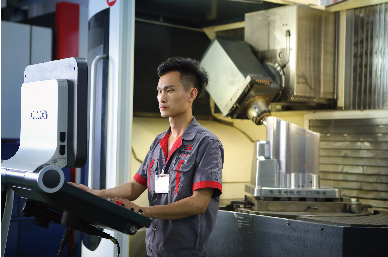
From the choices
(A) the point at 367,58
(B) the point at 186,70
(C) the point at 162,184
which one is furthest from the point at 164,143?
(A) the point at 367,58

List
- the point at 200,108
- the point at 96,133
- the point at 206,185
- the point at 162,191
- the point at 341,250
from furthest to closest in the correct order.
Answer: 1. the point at 200,108
2. the point at 96,133
3. the point at 341,250
4. the point at 162,191
5. the point at 206,185

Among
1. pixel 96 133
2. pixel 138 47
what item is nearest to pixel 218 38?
pixel 138 47

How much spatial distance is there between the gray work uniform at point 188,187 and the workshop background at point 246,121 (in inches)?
45.0

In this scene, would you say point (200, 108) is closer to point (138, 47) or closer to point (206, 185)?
point (138, 47)

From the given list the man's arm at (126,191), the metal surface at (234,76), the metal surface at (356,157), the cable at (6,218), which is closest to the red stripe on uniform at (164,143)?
the man's arm at (126,191)

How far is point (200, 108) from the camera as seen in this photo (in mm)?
3973

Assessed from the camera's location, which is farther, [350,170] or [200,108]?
[200,108]

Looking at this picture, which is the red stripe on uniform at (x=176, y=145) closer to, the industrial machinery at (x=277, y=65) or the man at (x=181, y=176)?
the man at (x=181, y=176)

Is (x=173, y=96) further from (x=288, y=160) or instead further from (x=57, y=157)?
(x=288, y=160)

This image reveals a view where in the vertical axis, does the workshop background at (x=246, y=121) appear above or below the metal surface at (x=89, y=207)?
above

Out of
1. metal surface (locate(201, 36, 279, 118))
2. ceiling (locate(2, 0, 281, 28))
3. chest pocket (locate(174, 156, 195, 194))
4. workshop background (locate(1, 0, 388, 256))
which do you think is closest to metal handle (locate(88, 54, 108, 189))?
workshop background (locate(1, 0, 388, 256))

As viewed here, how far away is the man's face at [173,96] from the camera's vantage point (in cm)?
201

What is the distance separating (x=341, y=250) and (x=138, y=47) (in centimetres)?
208

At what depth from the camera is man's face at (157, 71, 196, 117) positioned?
2006 mm
